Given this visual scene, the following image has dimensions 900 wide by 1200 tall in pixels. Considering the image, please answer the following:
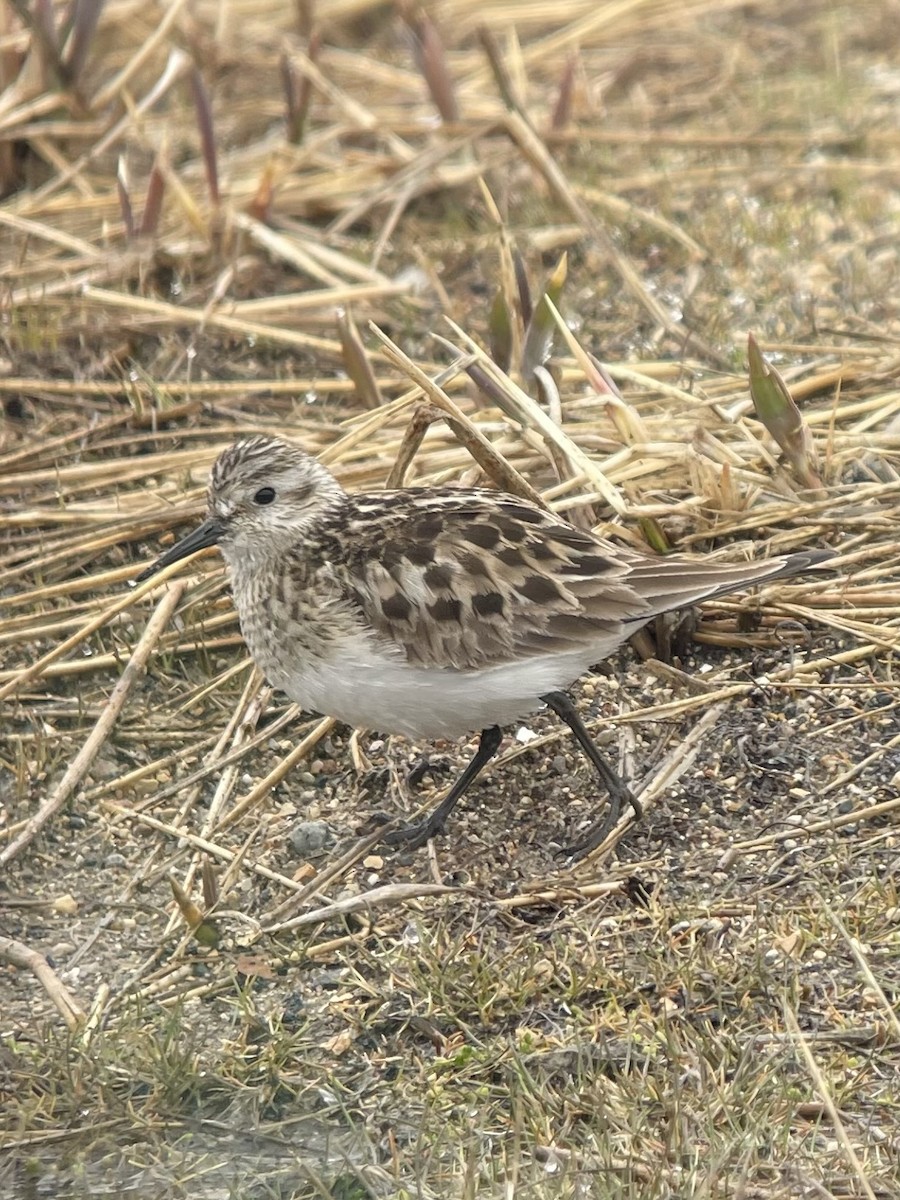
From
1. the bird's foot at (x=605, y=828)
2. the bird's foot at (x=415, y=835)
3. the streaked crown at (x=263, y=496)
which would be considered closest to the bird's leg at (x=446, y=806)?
the bird's foot at (x=415, y=835)

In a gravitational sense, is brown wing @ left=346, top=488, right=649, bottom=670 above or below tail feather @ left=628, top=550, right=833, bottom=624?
above

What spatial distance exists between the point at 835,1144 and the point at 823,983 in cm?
48

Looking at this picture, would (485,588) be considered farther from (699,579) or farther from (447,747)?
(447,747)

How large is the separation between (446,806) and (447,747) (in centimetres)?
45

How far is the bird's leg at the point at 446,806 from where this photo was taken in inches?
175

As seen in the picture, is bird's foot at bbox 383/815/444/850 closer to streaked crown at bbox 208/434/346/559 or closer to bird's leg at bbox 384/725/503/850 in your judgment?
bird's leg at bbox 384/725/503/850

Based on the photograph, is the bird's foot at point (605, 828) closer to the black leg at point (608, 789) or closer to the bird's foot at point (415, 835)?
the black leg at point (608, 789)

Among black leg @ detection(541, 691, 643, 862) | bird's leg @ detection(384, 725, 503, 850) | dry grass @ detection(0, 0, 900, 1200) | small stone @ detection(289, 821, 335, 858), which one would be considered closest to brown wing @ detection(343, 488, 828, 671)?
black leg @ detection(541, 691, 643, 862)

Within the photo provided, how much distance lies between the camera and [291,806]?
4.68 m

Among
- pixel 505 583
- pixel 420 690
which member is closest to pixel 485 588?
pixel 505 583

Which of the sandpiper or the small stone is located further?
the small stone

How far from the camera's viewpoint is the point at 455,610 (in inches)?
167

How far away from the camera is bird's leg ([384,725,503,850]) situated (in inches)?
175

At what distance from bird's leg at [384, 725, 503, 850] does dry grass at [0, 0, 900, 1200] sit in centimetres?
7
